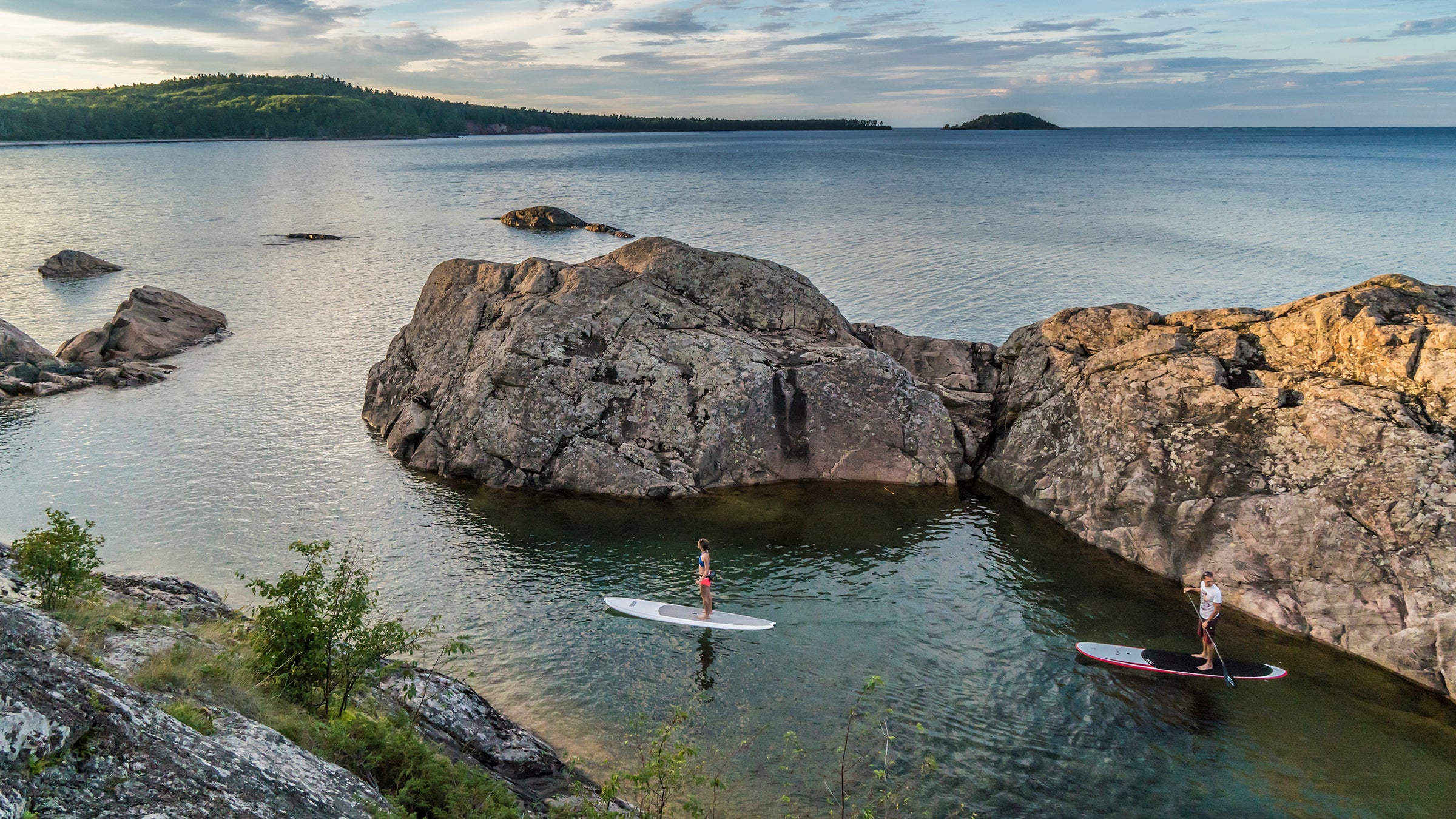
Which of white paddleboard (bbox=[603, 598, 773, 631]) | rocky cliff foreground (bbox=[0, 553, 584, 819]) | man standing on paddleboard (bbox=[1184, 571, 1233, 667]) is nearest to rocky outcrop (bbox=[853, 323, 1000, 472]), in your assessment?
man standing on paddleboard (bbox=[1184, 571, 1233, 667])

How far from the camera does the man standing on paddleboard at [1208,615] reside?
67.2ft

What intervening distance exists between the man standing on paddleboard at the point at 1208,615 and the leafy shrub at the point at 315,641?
1857cm

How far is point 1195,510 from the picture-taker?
82.4ft

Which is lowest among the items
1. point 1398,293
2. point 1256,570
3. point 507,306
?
point 1256,570

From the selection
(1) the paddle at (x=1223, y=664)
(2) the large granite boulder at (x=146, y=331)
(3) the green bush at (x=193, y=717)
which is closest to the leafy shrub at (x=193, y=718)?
(3) the green bush at (x=193, y=717)

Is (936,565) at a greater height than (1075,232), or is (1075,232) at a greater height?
(1075,232)

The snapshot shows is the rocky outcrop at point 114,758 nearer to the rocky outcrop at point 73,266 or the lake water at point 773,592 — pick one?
the lake water at point 773,592

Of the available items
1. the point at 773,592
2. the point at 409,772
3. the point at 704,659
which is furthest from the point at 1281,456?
the point at 409,772

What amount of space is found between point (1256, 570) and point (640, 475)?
Answer: 19390 millimetres

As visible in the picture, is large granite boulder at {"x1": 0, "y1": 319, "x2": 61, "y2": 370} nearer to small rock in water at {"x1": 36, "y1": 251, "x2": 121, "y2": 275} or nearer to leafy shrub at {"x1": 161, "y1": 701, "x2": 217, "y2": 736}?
small rock in water at {"x1": 36, "y1": 251, "x2": 121, "y2": 275}

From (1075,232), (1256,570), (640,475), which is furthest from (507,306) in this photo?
(1075,232)

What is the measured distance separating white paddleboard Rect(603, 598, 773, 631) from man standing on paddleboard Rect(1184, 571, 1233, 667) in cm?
1079

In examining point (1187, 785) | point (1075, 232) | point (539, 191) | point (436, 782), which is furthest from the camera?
point (539, 191)

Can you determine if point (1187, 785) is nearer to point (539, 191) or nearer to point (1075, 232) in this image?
point (1075, 232)
